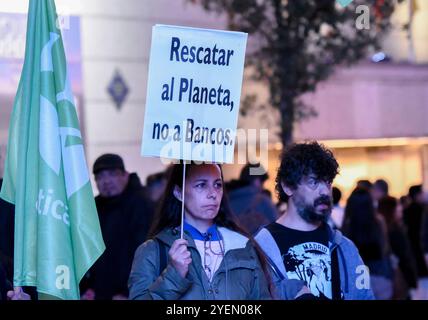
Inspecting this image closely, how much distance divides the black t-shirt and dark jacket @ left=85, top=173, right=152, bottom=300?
8.52ft

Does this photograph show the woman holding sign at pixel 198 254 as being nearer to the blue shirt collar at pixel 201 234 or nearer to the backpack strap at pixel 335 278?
the blue shirt collar at pixel 201 234

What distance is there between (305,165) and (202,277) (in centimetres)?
91

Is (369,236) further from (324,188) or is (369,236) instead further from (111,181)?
(324,188)

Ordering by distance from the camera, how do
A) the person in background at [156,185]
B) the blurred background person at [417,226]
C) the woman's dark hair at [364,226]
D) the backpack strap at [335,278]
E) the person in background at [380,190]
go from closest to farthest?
1. the backpack strap at [335,278]
2. the woman's dark hair at [364,226]
3. the person in background at [156,185]
4. the person in background at [380,190]
5. the blurred background person at [417,226]

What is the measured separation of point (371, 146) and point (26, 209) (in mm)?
12777

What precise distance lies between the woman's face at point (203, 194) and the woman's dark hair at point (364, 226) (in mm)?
4384

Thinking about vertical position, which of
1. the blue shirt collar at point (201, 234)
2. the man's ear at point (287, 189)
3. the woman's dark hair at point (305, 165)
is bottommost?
the blue shirt collar at point (201, 234)

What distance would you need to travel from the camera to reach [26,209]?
4.88 m

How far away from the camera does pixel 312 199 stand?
5.15 m

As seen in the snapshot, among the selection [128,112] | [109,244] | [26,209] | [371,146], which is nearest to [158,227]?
[26,209]

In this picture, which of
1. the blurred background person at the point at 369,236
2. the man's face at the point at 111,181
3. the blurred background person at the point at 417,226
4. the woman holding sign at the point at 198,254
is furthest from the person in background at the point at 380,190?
the woman holding sign at the point at 198,254

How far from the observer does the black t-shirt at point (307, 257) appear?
4977 mm

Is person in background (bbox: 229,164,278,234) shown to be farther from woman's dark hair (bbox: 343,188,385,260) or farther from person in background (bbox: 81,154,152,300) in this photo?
person in background (bbox: 81,154,152,300)
